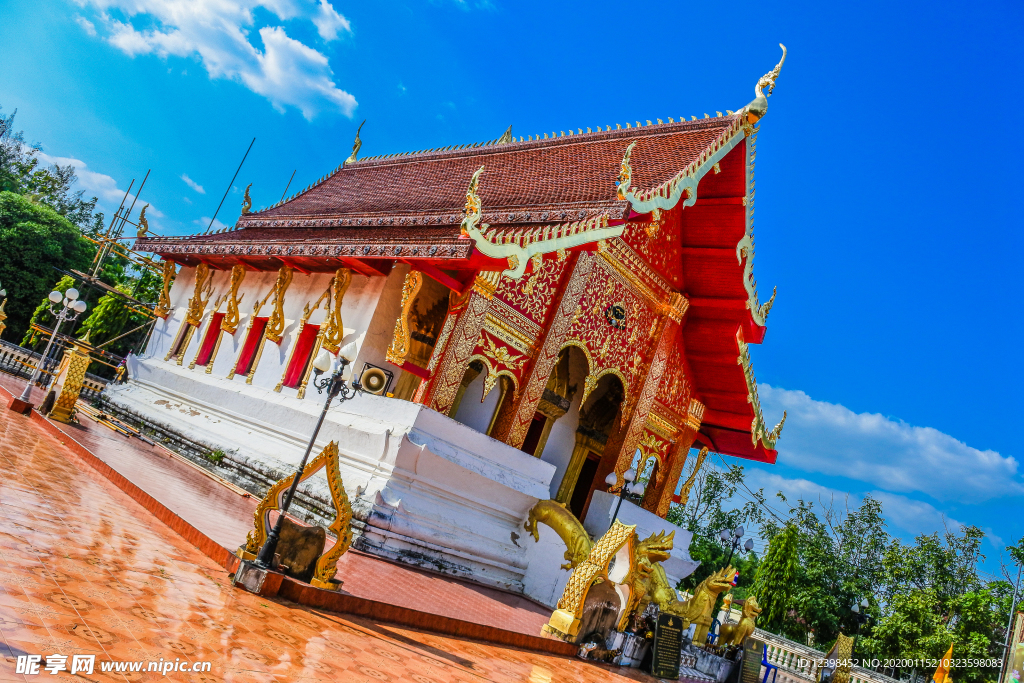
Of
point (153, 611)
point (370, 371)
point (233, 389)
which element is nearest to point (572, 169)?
point (370, 371)

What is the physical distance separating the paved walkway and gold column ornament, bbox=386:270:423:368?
2305 millimetres

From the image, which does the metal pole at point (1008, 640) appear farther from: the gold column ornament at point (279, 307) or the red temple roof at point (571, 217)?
the gold column ornament at point (279, 307)

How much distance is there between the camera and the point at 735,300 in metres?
11.9

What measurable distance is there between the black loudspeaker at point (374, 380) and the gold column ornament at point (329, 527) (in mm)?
3632

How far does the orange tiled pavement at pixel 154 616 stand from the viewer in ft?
9.53

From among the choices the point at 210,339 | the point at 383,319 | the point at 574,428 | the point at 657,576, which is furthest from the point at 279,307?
the point at 657,576

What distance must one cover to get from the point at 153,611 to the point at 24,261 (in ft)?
90.1

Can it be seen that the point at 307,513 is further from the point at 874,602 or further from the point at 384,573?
the point at 874,602

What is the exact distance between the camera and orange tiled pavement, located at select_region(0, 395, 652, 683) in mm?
2904

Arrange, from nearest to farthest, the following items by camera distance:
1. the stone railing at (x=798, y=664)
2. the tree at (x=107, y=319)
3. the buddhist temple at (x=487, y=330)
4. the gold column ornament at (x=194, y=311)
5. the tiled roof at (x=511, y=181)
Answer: the buddhist temple at (x=487, y=330)
the tiled roof at (x=511, y=181)
the gold column ornament at (x=194, y=311)
the stone railing at (x=798, y=664)
the tree at (x=107, y=319)

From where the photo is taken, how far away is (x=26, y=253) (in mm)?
25297

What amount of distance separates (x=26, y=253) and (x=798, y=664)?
28.0 m

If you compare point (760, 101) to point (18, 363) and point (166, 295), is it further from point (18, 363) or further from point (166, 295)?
point (18, 363)

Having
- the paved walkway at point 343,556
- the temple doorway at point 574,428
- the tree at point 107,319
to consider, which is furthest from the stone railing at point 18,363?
Result: the temple doorway at point 574,428
